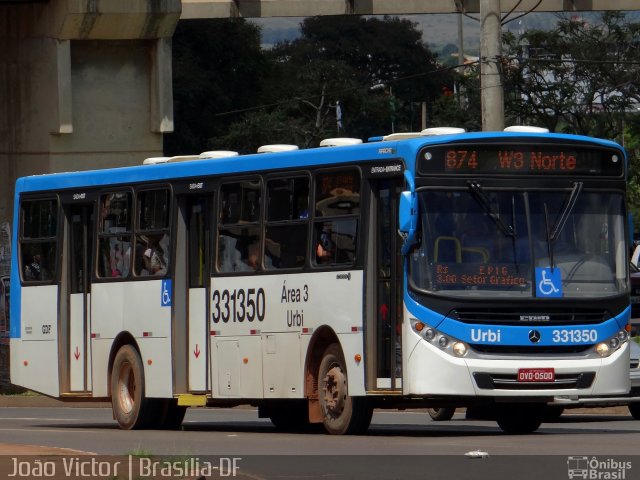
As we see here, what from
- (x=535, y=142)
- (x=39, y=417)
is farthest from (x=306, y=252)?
(x=39, y=417)

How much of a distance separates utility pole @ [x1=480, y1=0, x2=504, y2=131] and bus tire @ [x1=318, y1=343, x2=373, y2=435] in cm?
683

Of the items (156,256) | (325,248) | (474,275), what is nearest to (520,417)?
(474,275)

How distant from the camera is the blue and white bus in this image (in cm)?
1627

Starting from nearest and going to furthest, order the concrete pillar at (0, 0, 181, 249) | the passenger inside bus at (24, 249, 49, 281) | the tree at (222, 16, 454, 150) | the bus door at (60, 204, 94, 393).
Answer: the bus door at (60, 204, 94, 393) → the passenger inside bus at (24, 249, 49, 281) → the concrete pillar at (0, 0, 181, 249) → the tree at (222, 16, 454, 150)

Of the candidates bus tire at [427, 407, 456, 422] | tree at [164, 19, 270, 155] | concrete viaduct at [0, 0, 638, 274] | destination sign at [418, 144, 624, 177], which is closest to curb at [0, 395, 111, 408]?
concrete viaduct at [0, 0, 638, 274]

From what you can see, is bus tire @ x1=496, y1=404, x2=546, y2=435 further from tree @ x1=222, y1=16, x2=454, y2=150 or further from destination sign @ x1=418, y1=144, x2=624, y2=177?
tree @ x1=222, y1=16, x2=454, y2=150

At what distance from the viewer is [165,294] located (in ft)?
64.1

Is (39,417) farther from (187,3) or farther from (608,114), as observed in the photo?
(608,114)

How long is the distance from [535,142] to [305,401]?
3.95m

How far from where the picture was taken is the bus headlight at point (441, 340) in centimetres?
1617

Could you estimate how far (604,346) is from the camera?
16.7m

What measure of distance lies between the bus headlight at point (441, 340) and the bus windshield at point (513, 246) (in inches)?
14.0

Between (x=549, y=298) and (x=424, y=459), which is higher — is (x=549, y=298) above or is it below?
above

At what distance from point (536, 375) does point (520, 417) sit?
2.12 metres
